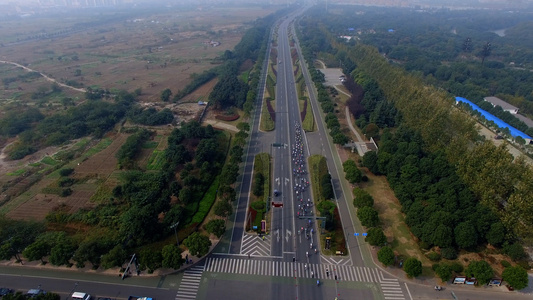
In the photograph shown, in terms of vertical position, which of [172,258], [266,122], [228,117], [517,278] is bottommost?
[517,278]

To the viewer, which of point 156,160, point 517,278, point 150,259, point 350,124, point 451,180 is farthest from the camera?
point 350,124

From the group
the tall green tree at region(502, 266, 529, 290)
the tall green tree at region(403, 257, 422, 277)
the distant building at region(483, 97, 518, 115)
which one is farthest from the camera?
the distant building at region(483, 97, 518, 115)

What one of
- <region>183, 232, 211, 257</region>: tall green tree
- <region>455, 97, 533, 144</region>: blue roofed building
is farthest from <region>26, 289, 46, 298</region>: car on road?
<region>455, 97, 533, 144</region>: blue roofed building

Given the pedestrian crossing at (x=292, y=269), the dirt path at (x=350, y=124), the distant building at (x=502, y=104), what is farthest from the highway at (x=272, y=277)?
the distant building at (x=502, y=104)

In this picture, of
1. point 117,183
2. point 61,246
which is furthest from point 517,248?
point 117,183

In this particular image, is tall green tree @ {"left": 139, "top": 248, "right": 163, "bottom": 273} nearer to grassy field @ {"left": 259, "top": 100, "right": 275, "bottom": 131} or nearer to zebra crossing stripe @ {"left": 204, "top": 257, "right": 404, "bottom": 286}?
zebra crossing stripe @ {"left": 204, "top": 257, "right": 404, "bottom": 286}

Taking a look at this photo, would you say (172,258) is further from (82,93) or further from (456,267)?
(82,93)

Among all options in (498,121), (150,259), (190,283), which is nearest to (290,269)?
(190,283)
